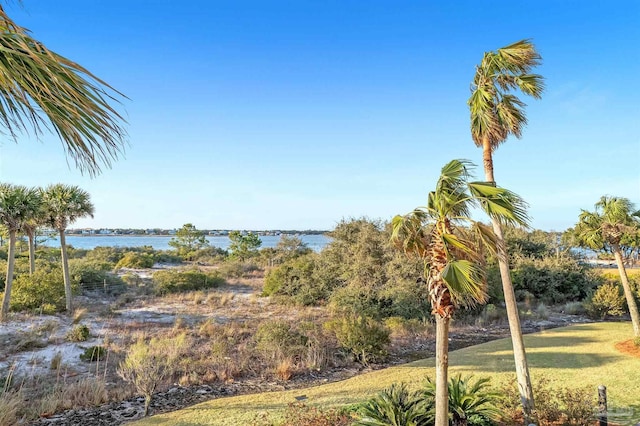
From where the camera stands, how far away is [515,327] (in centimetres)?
553

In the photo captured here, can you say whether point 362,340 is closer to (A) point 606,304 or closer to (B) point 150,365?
(B) point 150,365

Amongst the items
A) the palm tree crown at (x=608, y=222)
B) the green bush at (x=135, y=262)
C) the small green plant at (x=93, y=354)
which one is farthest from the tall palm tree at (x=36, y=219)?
the palm tree crown at (x=608, y=222)

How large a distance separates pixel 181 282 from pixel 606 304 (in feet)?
67.2

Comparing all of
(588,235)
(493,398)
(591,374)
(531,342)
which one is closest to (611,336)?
(531,342)

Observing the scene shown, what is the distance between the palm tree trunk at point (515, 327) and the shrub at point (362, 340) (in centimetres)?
469

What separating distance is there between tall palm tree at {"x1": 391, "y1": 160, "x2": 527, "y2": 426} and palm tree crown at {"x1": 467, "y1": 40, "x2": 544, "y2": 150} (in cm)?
222

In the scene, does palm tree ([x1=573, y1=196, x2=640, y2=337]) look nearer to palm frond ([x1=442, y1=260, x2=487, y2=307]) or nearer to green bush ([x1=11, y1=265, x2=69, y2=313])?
palm frond ([x1=442, y1=260, x2=487, y2=307])

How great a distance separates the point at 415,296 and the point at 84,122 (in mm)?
13799

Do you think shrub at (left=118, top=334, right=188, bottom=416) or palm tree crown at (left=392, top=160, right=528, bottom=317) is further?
shrub at (left=118, top=334, right=188, bottom=416)

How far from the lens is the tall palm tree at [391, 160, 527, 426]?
3713 millimetres

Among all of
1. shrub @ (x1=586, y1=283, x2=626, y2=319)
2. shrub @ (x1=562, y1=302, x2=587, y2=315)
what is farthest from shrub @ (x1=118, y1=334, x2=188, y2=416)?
shrub @ (x1=562, y1=302, x2=587, y2=315)

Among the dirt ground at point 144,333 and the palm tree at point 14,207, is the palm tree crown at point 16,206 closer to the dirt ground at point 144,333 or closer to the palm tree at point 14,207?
the palm tree at point 14,207

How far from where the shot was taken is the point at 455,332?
42.2 ft

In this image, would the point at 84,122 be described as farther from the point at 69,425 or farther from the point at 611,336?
the point at 611,336
